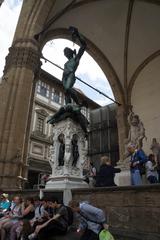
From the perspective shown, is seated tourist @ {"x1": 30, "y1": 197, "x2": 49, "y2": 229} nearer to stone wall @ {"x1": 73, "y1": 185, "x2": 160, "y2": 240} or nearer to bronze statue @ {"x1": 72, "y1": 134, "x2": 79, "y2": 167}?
stone wall @ {"x1": 73, "y1": 185, "x2": 160, "y2": 240}

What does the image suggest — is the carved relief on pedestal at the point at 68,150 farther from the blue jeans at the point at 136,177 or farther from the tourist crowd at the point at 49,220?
the blue jeans at the point at 136,177

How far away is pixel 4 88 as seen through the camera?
369 inches

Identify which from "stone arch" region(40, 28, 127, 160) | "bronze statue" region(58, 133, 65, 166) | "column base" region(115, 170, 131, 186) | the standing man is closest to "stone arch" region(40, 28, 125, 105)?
"stone arch" region(40, 28, 127, 160)

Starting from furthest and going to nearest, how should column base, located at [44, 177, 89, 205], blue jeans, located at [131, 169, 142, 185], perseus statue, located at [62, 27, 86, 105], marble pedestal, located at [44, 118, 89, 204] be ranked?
perseus statue, located at [62, 27, 86, 105]
marble pedestal, located at [44, 118, 89, 204]
blue jeans, located at [131, 169, 142, 185]
column base, located at [44, 177, 89, 205]

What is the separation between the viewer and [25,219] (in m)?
3.48

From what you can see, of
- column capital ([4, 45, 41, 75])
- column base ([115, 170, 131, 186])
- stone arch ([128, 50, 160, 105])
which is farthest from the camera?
stone arch ([128, 50, 160, 105])

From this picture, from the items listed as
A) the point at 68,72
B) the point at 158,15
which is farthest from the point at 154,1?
the point at 68,72

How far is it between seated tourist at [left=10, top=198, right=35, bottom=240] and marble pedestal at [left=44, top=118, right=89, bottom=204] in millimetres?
517

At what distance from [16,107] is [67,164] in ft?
16.3

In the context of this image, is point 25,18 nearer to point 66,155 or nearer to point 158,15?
point 158,15

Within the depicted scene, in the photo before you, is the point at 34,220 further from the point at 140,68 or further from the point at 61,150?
the point at 140,68

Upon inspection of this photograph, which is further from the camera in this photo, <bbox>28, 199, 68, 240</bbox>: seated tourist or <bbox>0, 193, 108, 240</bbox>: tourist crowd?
<bbox>28, 199, 68, 240</bbox>: seated tourist

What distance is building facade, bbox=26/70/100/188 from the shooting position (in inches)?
738

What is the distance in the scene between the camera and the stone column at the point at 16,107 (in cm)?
797
